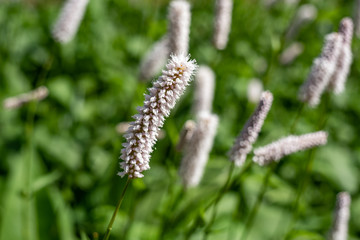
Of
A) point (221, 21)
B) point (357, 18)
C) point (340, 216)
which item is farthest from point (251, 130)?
point (357, 18)

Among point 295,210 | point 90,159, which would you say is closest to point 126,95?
point 90,159

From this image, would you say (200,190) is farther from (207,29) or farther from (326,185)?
(207,29)

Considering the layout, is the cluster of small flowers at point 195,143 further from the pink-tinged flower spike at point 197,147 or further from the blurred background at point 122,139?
the blurred background at point 122,139

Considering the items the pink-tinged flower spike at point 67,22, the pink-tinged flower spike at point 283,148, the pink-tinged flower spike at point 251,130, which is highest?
the pink-tinged flower spike at point 67,22

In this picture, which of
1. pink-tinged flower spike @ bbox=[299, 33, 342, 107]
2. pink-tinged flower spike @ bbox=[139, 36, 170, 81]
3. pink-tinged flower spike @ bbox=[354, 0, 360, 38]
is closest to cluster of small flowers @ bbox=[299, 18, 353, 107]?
pink-tinged flower spike @ bbox=[299, 33, 342, 107]

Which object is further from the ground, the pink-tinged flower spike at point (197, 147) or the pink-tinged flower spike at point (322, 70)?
the pink-tinged flower spike at point (322, 70)

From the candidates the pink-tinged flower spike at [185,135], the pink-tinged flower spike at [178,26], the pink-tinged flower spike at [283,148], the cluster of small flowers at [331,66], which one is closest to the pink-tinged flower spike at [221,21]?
the pink-tinged flower spike at [178,26]

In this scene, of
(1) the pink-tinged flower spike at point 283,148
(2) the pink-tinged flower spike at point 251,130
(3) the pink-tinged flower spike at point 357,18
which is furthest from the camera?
(3) the pink-tinged flower spike at point 357,18
